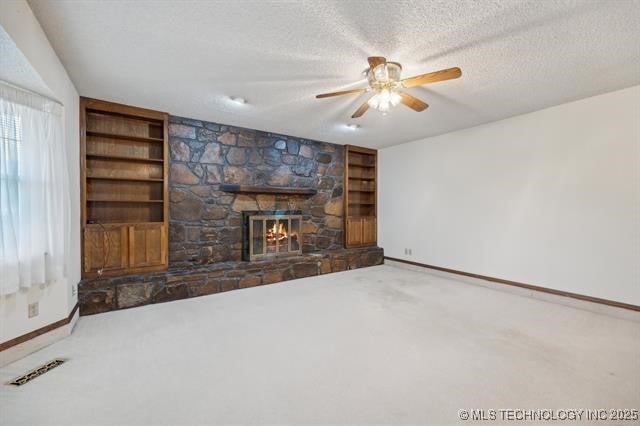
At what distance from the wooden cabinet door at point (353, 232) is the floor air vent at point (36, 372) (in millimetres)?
4381

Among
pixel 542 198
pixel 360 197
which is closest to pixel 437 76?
pixel 542 198

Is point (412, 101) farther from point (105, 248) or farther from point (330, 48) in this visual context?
point (105, 248)

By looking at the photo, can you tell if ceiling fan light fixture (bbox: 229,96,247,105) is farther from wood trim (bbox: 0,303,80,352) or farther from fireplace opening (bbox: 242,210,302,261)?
wood trim (bbox: 0,303,80,352)

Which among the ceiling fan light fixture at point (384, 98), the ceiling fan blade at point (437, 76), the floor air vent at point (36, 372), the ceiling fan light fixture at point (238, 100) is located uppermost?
the ceiling fan light fixture at point (238, 100)

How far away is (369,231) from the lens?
604 cm

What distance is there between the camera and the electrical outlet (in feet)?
7.52

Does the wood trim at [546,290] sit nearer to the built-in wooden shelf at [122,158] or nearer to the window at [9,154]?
the built-in wooden shelf at [122,158]

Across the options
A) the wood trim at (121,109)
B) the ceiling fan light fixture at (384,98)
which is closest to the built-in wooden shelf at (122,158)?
the wood trim at (121,109)

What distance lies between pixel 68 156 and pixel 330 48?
274 cm

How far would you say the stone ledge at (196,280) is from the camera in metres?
3.21

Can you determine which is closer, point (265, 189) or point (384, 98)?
point (384, 98)

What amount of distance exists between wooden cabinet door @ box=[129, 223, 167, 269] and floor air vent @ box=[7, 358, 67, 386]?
1530 mm

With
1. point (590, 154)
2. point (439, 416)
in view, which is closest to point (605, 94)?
point (590, 154)

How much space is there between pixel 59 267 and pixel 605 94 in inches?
230
